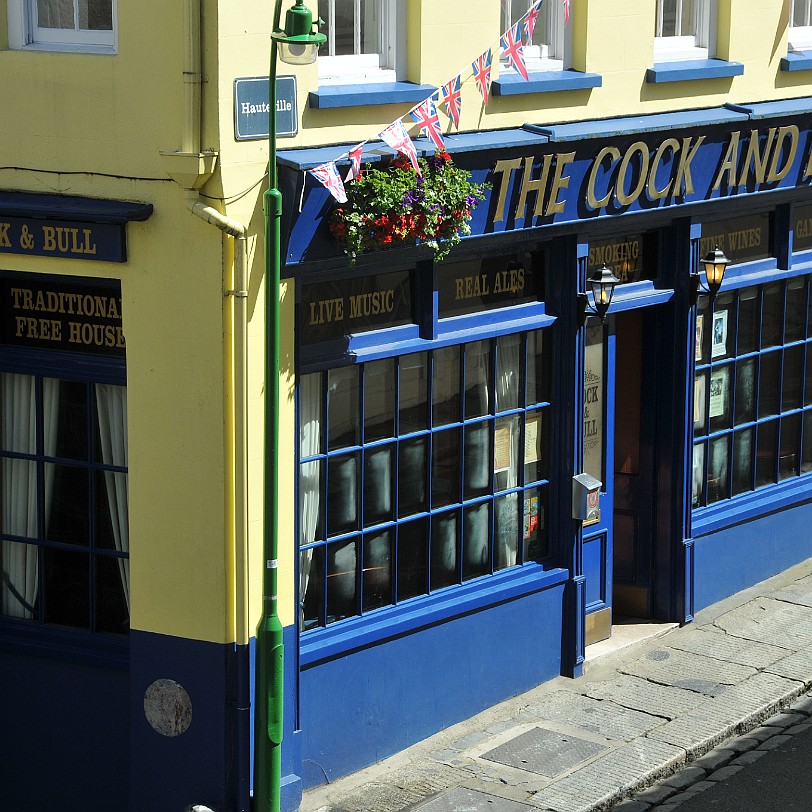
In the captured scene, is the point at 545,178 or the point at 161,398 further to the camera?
the point at 545,178

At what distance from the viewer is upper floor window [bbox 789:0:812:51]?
40.1 ft

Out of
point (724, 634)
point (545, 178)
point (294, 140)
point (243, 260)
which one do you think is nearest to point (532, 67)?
point (545, 178)

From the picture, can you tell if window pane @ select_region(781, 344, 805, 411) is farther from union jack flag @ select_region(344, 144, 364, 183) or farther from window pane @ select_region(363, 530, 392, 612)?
union jack flag @ select_region(344, 144, 364, 183)

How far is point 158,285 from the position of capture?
26.5ft

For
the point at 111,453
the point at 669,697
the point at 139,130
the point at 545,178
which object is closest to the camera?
the point at 139,130

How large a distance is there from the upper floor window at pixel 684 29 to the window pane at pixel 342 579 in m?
4.29

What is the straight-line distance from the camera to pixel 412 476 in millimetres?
9656

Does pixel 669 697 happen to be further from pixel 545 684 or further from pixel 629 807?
pixel 629 807

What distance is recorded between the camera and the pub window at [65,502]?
872 centimetres

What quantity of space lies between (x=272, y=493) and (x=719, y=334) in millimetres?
5325

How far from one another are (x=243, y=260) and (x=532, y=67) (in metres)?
2.99

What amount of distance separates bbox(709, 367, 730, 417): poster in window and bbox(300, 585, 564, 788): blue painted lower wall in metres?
2.40

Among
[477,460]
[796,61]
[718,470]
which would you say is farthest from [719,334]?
[477,460]

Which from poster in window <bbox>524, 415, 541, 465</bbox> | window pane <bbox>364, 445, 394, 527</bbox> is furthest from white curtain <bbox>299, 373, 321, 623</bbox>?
poster in window <bbox>524, 415, 541, 465</bbox>
